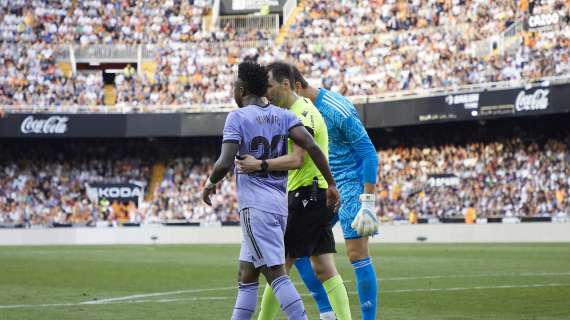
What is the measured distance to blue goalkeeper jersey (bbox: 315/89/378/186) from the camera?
8406 millimetres

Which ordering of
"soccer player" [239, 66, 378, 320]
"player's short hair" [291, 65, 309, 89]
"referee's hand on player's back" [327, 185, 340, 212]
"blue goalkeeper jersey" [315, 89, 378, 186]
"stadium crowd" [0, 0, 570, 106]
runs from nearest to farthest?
"referee's hand on player's back" [327, 185, 340, 212] → "player's short hair" [291, 65, 309, 89] → "soccer player" [239, 66, 378, 320] → "blue goalkeeper jersey" [315, 89, 378, 186] → "stadium crowd" [0, 0, 570, 106]

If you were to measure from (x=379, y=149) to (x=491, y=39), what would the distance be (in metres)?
7.89

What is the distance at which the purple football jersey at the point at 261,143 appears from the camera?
6.86 metres

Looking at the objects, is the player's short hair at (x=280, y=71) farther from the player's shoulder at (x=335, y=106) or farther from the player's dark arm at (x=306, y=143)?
the player's dark arm at (x=306, y=143)

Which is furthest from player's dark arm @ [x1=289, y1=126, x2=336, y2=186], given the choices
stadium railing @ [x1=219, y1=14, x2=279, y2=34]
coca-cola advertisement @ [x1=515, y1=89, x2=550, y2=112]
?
stadium railing @ [x1=219, y1=14, x2=279, y2=34]

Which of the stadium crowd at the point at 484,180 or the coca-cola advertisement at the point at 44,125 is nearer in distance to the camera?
the stadium crowd at the point at 484,180

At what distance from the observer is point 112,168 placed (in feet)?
160

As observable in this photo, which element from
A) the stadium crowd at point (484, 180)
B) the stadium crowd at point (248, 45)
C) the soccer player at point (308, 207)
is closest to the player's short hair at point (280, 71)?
the soccer player at point (308, 207)

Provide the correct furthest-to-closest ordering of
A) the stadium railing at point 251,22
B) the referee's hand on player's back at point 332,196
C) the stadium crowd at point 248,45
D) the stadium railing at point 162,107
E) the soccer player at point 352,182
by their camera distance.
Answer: the stadium railing at point 251,22 → the stadium railing at point 162,107 → the stadium crowd at point 248,45 → the soccer player at point 352,182 → the referee's hand on player's back at point 332,196

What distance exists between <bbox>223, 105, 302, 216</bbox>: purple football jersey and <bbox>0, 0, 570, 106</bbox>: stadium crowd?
31067 millimetres

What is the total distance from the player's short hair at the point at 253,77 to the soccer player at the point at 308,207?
0.92 meters

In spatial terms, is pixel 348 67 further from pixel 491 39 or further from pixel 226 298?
pixel 226 298

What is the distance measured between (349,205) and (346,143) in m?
0.53

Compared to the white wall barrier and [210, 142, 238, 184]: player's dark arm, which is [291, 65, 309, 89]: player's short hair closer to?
[210, 142, 238, 184]: player's dark arm
